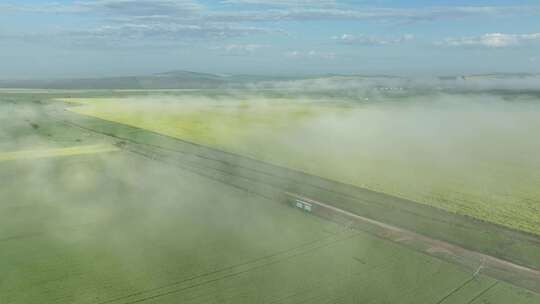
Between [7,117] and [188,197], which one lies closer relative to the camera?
[188,197]

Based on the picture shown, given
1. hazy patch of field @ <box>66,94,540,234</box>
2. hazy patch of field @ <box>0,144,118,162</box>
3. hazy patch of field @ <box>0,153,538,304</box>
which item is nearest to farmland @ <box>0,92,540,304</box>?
hazy patch of field @ <box>0,153,538,304</box>

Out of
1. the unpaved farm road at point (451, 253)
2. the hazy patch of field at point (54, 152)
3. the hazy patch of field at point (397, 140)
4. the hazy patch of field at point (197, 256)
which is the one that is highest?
the hazy patch of field at point (397, 140)

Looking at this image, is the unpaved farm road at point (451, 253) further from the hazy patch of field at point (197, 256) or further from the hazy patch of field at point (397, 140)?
the hazy patch of field at point (397, 140)

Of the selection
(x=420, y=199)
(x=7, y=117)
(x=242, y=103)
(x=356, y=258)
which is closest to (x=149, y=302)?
(x=356, y=258)

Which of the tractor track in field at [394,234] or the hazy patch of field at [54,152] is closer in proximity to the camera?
the tractor track in field at [394,234]

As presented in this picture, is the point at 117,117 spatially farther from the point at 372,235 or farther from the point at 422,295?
the point at 422,295

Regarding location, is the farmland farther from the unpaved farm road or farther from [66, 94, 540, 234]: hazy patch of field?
[66, 94, 540, 234]: hazy patch of field

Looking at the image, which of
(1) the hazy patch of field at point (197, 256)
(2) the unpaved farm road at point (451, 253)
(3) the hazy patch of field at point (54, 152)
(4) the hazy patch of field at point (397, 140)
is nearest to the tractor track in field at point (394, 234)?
(2) the unpaved farm road at point (451, 253)
